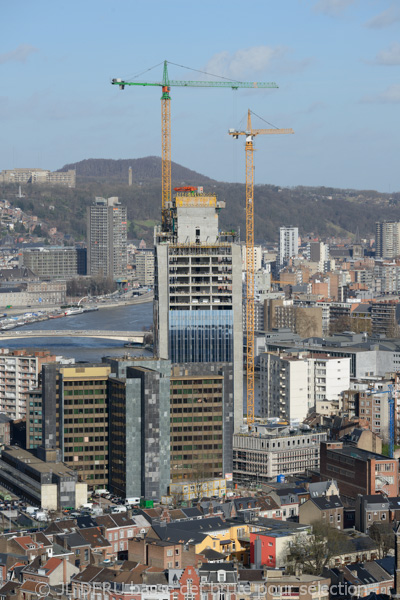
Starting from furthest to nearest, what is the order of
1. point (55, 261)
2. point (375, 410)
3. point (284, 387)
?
point (55, 261), point (284, 387), point (375, 410)

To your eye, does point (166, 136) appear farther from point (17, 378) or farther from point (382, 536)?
point (382, 536)

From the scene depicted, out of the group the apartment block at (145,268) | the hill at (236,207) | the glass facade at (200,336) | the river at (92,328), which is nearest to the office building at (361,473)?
the glass facade at (200,336)

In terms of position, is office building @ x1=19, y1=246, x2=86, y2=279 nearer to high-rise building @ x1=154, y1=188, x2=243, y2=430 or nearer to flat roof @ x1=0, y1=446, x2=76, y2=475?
high-rise building @ x1=154, y1=188, x2=243, y2=430

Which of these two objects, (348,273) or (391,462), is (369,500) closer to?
(391,462)

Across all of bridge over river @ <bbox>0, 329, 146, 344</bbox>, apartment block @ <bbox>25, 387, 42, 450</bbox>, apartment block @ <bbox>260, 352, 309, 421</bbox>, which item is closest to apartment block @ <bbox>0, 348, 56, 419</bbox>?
apartment block @ <bbox>260, 352, 309, 421</bbox>

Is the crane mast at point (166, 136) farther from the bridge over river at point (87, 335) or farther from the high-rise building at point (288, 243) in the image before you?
the high-rise building at point (288, 243)

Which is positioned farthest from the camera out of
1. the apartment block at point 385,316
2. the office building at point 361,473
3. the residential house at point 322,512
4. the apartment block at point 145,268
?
the apartment block at point 145,268

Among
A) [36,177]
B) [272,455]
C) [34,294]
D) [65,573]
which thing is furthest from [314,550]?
[36,177]
